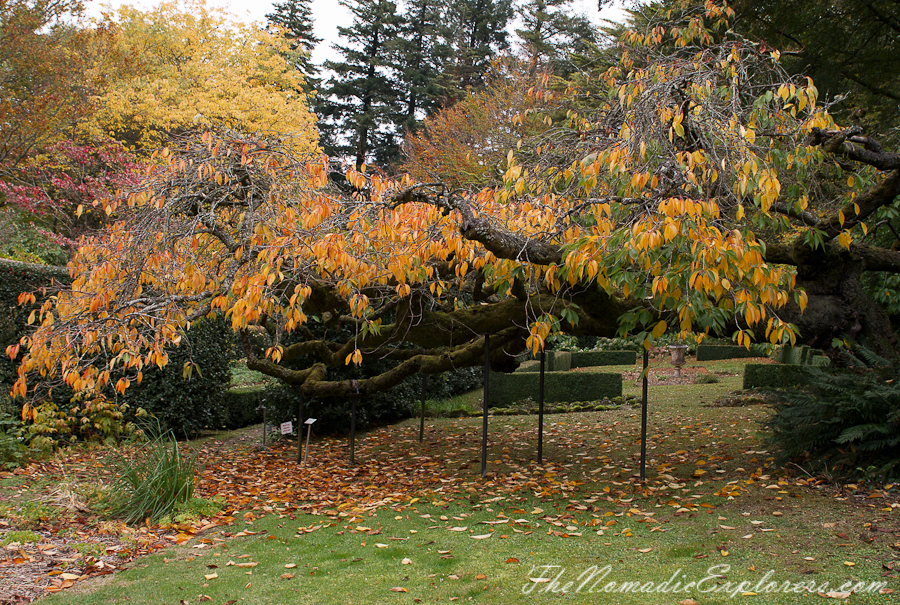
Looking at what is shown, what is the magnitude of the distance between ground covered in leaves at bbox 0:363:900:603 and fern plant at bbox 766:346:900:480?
0.21 m

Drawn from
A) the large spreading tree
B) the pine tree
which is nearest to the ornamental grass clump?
the large spreading tree

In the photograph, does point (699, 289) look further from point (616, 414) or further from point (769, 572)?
point (616, 414)

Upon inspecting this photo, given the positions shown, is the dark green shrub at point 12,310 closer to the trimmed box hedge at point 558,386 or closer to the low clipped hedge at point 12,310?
the low clipped hedge at point 12,310

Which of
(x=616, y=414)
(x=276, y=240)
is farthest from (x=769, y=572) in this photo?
(x=616, y=414)

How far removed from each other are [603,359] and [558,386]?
6.22m

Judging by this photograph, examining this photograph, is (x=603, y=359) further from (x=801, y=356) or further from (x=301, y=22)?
(x=301, y=22)

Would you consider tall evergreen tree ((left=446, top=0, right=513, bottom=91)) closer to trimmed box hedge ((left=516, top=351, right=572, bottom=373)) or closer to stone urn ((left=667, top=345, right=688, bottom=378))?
trimmed box hedge ((left=516, top=351, right=572, bottom=373))

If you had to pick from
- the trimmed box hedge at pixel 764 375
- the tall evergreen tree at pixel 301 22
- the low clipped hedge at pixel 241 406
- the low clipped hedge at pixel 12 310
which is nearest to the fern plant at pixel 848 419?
the trimmed box hedge at pixel 764 375

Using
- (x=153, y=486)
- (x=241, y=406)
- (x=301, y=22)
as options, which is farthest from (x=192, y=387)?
(x=301, y=22)

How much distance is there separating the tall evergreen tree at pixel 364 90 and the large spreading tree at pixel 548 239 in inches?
1032

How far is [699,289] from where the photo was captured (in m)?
3.53

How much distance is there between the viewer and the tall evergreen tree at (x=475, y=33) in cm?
2888

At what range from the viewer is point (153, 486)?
208 inches

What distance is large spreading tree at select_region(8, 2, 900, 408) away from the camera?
4012mm
